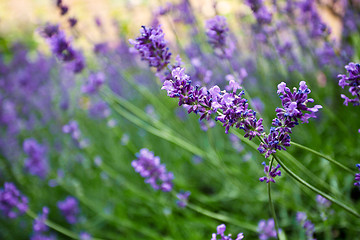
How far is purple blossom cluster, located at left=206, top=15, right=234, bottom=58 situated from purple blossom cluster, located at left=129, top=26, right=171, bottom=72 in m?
0.41

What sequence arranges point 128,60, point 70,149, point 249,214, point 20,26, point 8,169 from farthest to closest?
point 20,26 → point 128,60 → point 8,169 → point 70,149 → point 249,214

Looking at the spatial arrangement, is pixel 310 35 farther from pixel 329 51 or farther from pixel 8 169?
pixel 8 169

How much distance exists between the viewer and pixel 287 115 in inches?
35.3

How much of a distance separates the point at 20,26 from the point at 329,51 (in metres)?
6.75

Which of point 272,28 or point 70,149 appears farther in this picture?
point 70,149

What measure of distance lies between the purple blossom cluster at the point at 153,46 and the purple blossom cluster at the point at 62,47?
2.98 ft

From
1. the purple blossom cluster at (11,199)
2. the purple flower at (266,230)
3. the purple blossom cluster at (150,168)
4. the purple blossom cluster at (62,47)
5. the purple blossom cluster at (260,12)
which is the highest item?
the purple blossom cluster at (260,12)

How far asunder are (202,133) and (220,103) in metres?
2.53

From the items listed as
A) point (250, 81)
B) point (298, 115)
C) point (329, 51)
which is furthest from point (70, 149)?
point (298, 115)

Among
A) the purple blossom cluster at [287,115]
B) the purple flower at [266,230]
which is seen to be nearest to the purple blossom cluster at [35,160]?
the purple flower at [266,230]

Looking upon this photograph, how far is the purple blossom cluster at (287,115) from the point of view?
2.96ft

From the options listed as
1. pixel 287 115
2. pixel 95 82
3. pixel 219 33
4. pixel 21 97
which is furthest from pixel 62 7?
pixel 21 97

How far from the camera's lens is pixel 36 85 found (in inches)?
165

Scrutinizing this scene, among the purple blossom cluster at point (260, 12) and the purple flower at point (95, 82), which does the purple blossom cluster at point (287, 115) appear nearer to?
the purple blossom cluster at point (260, 12)
